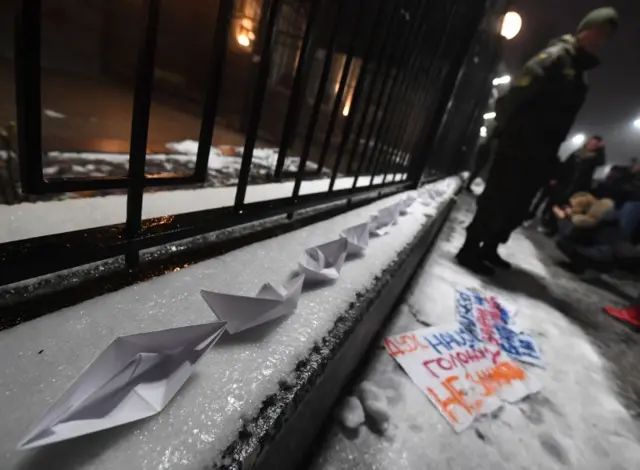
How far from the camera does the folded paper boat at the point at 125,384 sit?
15.7 inches

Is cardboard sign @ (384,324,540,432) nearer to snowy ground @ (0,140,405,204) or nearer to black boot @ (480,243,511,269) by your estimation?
snowy ground @ (0,140,405,204)

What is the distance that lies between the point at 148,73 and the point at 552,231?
7.45 m

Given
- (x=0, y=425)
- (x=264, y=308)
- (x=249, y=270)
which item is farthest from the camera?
(x=249, y=270)

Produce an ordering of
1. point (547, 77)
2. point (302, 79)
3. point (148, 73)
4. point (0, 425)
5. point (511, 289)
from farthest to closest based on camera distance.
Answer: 1. point (511, 289)
2. point (547, 77)
3. point (302, 79)
4. point (148, 73)
5. point (0, 425)

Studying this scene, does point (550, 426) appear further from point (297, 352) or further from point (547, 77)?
point (547, 77)

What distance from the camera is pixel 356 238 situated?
1342 millimetres

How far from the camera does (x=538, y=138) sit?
235 cm

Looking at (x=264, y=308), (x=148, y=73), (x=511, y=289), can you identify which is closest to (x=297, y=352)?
(x=264, y=308)

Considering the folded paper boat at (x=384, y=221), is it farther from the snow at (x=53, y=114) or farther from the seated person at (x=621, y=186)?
the seated person at (x=621, y=186)

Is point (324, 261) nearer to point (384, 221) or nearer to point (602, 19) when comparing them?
point (384, 221)

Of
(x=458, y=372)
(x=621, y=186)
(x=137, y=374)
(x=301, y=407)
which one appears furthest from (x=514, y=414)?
(x=621, y=186)

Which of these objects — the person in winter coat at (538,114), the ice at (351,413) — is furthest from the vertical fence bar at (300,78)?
the person in winter coat at (538,114)

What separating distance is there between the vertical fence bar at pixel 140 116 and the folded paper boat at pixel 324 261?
0.47 meters

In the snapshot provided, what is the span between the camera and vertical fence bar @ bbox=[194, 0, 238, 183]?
70 cm
